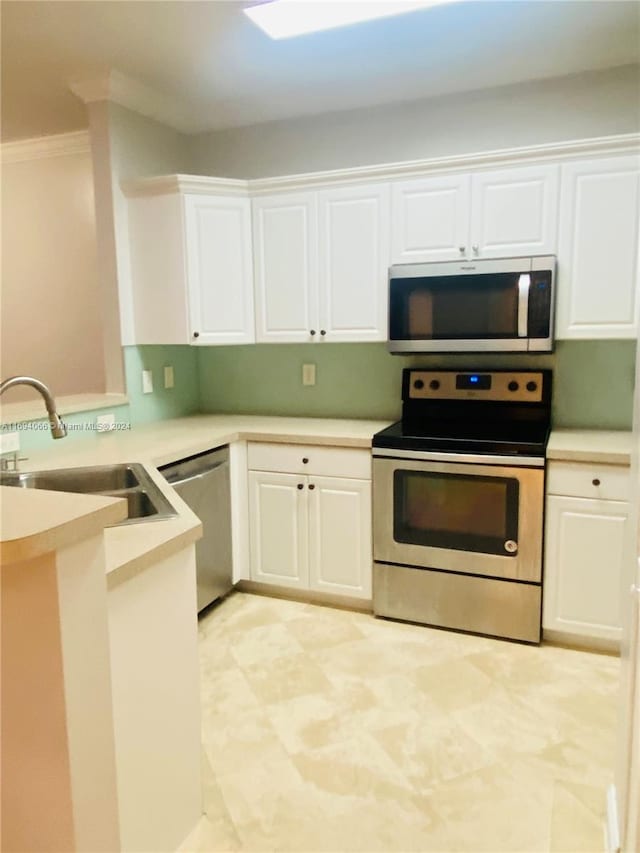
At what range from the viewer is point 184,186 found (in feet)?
9.77

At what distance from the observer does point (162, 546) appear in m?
1.43

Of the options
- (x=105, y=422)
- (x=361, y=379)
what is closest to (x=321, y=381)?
(x=361, y=379)

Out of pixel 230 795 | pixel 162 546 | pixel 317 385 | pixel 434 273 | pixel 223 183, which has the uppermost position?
pixel 223 183

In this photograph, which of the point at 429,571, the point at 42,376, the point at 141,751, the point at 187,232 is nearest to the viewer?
the point at 141,751

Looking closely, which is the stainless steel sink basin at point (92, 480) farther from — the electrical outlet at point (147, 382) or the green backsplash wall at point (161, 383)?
the electrical outlet at point (147, 382)

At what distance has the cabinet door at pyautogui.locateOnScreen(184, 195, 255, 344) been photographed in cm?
305

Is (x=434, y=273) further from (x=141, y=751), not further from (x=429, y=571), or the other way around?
(x=141, y=751)

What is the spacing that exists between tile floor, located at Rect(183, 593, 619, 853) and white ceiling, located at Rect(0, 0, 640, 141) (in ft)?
8.28

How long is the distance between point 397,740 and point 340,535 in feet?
3.45

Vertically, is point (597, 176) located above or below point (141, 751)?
above

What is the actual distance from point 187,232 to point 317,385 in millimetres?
1077

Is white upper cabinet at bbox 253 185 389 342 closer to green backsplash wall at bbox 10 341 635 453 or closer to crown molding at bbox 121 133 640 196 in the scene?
crown molding at bbox 121 133 640 196

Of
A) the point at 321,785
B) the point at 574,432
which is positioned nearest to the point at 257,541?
the point at 321,785

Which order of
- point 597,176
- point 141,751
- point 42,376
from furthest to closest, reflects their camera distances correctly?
point 42,376, point 597,176, point 141,751
